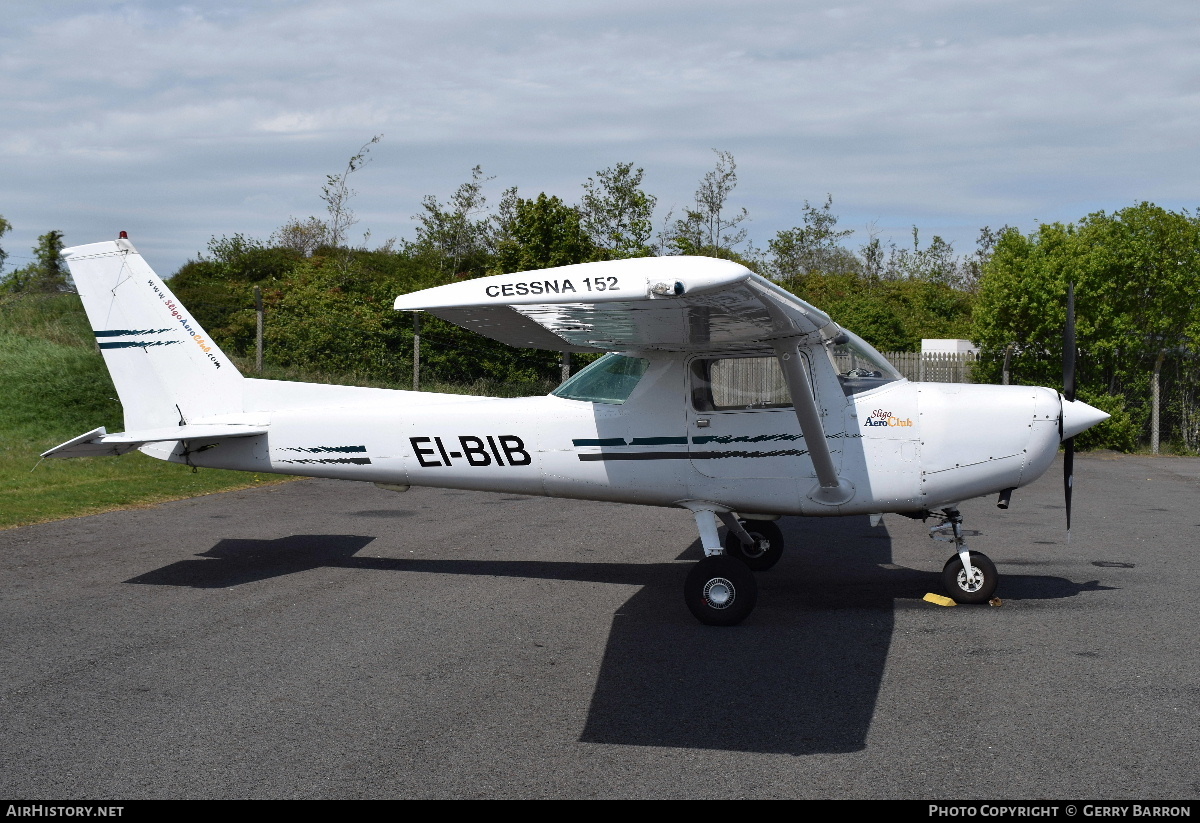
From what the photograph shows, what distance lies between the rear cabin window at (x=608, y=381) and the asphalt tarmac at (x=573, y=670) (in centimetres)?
162

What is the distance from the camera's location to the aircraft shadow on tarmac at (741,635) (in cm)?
500

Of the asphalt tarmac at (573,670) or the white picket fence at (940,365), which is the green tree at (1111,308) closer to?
the white picket fence at (940,365)

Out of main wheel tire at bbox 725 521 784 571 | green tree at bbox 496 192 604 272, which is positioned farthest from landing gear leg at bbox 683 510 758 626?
green tree at bbox 496 192 604 272

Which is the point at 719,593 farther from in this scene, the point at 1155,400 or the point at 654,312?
the point at 1155,400

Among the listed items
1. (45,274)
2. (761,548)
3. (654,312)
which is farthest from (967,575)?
(45,274)

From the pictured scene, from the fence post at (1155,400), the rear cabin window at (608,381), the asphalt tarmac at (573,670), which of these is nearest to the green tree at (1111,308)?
the fence post at (1155,400)

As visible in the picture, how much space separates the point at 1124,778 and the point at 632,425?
4306 millimetres

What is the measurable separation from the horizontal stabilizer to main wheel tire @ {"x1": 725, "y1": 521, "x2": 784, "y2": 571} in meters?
4.38

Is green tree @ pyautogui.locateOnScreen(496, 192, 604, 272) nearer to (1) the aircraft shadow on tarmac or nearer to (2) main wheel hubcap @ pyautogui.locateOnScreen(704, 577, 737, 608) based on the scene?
(1) the aircraft shadow on tarmac

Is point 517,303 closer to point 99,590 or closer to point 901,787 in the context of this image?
point 901,787

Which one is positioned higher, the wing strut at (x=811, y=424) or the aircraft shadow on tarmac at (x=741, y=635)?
the wing strut at (x=811, y=424)

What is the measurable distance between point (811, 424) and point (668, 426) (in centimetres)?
120

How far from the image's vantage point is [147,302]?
8656mm

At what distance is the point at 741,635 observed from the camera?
6785 millimetres
